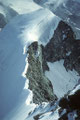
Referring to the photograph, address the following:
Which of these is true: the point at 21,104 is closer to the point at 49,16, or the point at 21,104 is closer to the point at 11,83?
the point at 11,83

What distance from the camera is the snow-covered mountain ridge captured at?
97.3 feet

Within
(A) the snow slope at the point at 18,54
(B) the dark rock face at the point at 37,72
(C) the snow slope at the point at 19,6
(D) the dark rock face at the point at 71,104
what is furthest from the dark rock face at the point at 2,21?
(D) the dark rock face at the point at 71,104

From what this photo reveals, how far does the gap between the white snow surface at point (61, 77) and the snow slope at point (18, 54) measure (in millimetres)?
8235

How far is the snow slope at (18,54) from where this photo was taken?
3122 centimetres

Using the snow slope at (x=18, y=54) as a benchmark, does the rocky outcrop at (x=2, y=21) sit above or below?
above

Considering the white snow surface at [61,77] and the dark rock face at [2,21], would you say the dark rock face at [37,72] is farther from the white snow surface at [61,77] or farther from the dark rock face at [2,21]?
the dark rock face at [2,21]

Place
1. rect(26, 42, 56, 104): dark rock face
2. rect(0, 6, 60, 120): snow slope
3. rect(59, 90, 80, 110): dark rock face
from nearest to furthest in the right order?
rect(59, 90, 80, 110): dark rock face < rect(0, 6, 60, 120): snow slope < rect(26, 42, 56, 104): dark rock face

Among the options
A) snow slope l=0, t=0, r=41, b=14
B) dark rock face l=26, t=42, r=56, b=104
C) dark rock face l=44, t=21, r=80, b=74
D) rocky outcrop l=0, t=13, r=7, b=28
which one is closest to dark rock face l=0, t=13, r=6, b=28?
rocky outcrop l=0, t=13, r=7, b=28

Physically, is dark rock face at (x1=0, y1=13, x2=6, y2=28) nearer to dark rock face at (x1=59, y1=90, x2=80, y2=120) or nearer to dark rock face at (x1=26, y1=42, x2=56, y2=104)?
dark rock face at (x1=26, y1=42, x2=56, y2=104)

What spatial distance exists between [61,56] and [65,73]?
726 centimetres

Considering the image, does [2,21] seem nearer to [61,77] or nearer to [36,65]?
[61,77]

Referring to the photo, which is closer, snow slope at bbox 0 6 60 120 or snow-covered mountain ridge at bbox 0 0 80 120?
snow-covered mountain ridge at bbox 0 0 80 120

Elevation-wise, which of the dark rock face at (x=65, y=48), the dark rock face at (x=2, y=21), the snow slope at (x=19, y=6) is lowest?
the dark rock face at (x=65, y=48)

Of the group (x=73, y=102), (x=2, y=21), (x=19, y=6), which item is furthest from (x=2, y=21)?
(x=73, y=102)
